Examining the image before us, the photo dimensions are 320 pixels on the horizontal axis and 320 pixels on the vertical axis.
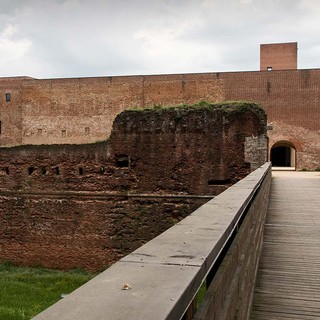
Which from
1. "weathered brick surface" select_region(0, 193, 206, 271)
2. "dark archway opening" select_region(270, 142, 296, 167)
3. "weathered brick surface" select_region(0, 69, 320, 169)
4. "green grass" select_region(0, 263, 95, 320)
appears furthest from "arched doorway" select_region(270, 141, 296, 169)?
"green grass" select_region(0, 263, 95, 320)

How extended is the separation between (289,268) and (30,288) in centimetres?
681

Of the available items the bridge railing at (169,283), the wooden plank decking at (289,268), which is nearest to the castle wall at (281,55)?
the wooden plank decking at (289,268)

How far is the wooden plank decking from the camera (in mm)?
3248

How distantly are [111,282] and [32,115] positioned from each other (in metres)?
26.8

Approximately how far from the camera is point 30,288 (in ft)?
31.0

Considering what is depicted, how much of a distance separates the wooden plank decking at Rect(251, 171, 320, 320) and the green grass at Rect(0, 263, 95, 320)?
4163 mm

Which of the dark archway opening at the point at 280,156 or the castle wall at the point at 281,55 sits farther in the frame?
the castle wall at the point at 281,55

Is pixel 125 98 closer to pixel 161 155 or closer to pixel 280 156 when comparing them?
pixel 280 156

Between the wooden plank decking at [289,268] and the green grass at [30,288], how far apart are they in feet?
13.7

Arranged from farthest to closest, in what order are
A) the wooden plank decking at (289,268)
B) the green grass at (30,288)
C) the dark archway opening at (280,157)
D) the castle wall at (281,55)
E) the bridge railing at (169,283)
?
the castle wall at (281,55) → the dark archway opening at (280,157) → the green grass at (30,288) → the wooden plank decking at (289,268) → the bridge railing at (169,283)

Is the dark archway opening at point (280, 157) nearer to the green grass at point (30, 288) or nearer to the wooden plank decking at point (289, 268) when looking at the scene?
the green grass at point (30, 288)

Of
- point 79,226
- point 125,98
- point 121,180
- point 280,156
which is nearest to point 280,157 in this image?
point 280,156

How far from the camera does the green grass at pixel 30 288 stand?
25.5ft

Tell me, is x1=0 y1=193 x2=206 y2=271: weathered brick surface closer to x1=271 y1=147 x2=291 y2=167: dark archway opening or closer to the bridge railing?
the bridge railing
